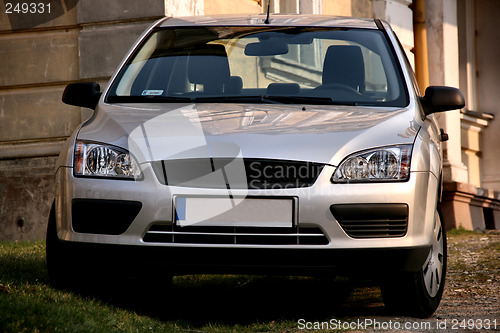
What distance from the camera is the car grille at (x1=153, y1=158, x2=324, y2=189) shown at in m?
4.00

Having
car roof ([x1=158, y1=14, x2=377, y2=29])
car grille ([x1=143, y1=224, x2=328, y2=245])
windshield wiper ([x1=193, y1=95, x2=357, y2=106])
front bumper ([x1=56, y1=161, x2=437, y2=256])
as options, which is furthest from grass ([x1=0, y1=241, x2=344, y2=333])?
car roof ([x1=158, y1=14, x2=377, y2=29])

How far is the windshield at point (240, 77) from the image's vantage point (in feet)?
16.0

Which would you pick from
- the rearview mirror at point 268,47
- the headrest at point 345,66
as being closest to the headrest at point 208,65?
the rearview mirror at point 268,47

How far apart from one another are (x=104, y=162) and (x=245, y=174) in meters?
0.73

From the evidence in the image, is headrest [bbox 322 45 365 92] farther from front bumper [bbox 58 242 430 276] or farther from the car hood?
front bumper [bbox 58 242 430 276]

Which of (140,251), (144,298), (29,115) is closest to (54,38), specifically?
(29,115)

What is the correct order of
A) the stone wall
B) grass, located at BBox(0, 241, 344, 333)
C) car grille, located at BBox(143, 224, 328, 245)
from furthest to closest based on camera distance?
the stone wall < car grille, located at BBox(143, 224, 328, 245) < grass, located at BBox(0, 241, 344, 333)

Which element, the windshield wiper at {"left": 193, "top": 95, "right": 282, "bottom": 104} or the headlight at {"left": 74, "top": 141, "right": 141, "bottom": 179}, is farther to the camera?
the windshield wiper at {"left": 193, "top": 95, "right": 282, "bottom": 104}

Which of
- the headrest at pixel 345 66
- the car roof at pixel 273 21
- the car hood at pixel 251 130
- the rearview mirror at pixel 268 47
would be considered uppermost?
the car roof at pixel 273 21

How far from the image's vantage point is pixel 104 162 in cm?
419

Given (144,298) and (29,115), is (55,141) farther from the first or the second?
(144,298)

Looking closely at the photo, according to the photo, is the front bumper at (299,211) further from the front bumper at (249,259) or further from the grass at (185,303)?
the grass at (185,303)

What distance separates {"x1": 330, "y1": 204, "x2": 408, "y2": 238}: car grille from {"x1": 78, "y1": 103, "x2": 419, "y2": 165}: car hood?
0.24 m

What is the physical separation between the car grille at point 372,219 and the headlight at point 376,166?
0.14 metres
